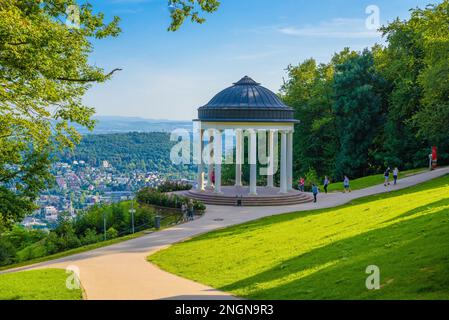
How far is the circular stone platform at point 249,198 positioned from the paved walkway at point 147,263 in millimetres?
1223

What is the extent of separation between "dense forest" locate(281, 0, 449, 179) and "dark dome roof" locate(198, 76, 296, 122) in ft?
43.5

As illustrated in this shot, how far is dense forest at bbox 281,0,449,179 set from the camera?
48.6m

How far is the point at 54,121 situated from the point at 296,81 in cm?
5259

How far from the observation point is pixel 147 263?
70.3 feet

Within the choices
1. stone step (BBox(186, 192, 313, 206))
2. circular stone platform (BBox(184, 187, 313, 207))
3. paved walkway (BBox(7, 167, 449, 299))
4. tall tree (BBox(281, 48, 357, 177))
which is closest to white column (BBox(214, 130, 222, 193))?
circular stone platform (BBox(184, 187, 313, 207))

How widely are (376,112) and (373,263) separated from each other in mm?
42830

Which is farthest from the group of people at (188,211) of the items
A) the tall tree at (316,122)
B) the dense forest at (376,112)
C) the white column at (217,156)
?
the tall tree at (316,122)

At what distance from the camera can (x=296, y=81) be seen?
69938mm

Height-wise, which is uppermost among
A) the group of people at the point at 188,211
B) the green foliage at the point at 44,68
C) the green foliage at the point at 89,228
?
the green foliage at the point at 44,68

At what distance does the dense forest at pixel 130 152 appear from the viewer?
237 feet

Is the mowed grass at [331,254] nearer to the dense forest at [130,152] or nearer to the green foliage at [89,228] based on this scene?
the green foliage at [89,228]

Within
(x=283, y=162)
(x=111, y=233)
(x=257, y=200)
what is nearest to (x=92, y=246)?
→ (x=111, y=233)

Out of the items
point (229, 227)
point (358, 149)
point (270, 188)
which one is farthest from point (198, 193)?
point (358, 149)

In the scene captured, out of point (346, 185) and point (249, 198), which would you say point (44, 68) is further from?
point (346, 185)
